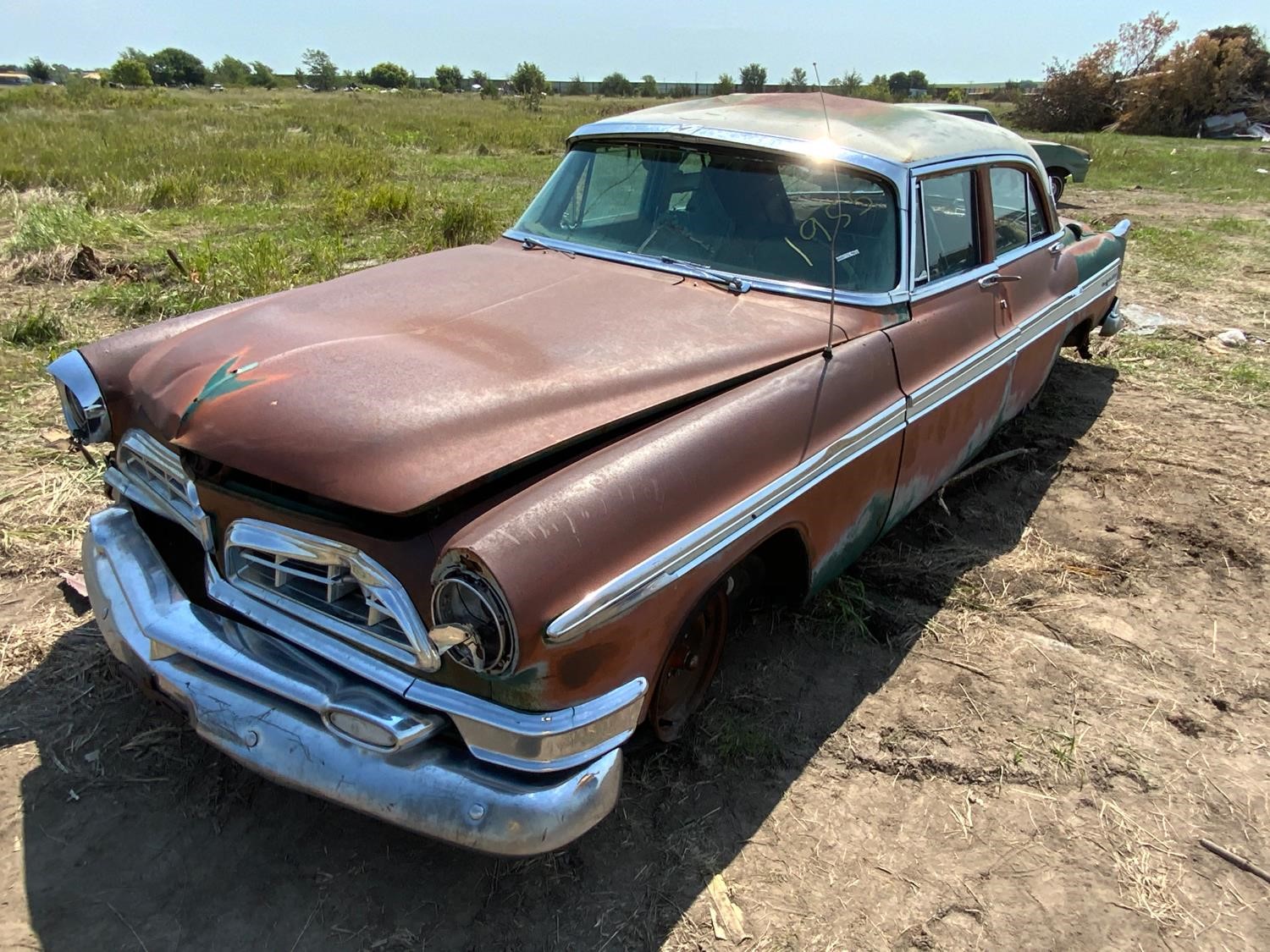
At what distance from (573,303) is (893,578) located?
1.61 m

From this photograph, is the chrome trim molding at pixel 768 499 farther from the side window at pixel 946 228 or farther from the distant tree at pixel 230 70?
the distant tree at pixel 230 70

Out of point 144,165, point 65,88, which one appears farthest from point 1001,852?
point 65,88

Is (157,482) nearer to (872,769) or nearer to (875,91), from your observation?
(872,769)

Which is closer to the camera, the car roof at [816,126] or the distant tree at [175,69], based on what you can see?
the car roof at [816,126]

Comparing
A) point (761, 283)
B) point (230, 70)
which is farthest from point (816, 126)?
point (230, 70)

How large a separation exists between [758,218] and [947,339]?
767 millimetres

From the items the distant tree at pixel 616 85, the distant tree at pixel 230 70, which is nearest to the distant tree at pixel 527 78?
the distant tree at pixel 616 85

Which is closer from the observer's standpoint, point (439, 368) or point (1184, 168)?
point (439, 368)

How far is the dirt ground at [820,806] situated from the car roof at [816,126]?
5.07ft

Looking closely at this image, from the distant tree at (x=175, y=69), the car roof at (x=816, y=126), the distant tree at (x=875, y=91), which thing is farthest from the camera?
the distant tree at (x=175, y=69)

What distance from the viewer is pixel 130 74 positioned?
66.6m

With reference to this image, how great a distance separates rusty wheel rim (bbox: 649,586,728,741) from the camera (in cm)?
230

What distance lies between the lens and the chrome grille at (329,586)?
176 centimetres

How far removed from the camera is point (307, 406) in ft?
6.46
